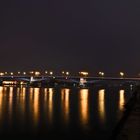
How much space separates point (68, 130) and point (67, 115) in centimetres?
809

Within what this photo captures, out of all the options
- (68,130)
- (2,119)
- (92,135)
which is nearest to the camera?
(92,135)

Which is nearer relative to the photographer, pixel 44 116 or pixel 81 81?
pixel 44 116

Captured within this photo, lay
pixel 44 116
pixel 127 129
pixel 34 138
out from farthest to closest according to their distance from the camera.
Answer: pixel 44 116
pixel 34 138
pixel 127 129

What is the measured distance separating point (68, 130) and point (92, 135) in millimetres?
2204

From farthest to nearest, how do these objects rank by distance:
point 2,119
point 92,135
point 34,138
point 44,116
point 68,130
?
point 44,116
point 2,119
point 68,130
point 92,135
point 34,138

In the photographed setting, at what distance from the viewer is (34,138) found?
2053 cm

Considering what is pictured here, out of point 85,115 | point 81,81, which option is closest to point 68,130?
point 85,115

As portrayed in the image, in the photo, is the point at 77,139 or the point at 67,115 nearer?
the point at 77,139

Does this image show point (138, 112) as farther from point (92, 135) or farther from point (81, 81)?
point (81, 81)

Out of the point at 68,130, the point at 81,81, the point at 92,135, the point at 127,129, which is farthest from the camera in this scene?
the point at 81,81

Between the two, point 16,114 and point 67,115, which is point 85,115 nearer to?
point 67,115

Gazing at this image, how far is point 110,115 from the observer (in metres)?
32.6

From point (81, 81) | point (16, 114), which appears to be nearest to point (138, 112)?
point (16, 114)

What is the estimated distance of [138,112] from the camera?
24.5 m
